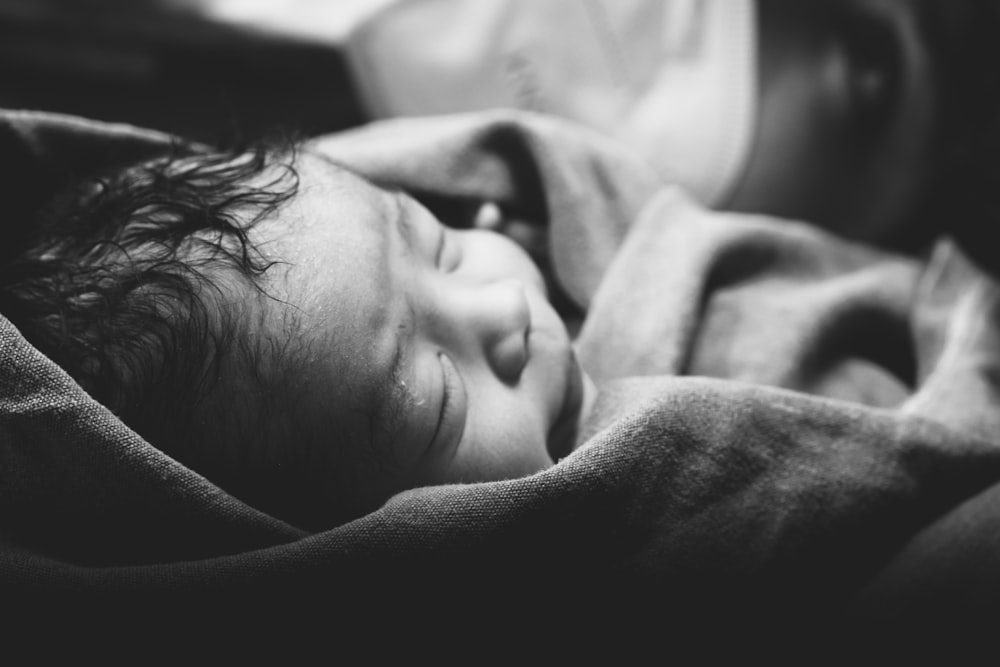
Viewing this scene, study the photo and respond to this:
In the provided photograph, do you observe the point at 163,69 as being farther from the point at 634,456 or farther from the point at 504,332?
the point at 634,456

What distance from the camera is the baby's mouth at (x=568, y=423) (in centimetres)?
71

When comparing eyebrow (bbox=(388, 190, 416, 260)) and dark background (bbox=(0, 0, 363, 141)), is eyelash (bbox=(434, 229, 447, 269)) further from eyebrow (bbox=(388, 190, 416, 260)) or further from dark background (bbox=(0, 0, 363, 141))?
dark background (bbox=(0, 0, 363, 141))

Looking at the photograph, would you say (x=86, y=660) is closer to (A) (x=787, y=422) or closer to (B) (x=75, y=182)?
(B) (x=75, y=182)

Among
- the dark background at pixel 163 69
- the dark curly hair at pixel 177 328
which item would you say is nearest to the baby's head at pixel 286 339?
the dark curly hair at pixel 177 328

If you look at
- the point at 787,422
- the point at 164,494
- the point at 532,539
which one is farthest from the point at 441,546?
the point at 787,422

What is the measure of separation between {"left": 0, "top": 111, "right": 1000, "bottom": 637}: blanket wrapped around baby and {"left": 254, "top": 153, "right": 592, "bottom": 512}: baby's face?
5 cm

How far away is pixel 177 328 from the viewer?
0.56 m

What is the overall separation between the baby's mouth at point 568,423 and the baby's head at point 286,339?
41mm

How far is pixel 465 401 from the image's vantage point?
621mm

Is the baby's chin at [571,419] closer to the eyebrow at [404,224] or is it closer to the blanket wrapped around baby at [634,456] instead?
the blanket wrapped around baby at [634,456]

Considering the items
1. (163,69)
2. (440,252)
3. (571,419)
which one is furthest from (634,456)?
(163,69)

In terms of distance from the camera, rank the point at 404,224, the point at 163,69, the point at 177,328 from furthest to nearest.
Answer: the point at 163,69 < the point at 404,224 < the point at 177,328

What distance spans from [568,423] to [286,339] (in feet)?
0.87

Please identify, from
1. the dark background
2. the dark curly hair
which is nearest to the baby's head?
the dark curly hair
